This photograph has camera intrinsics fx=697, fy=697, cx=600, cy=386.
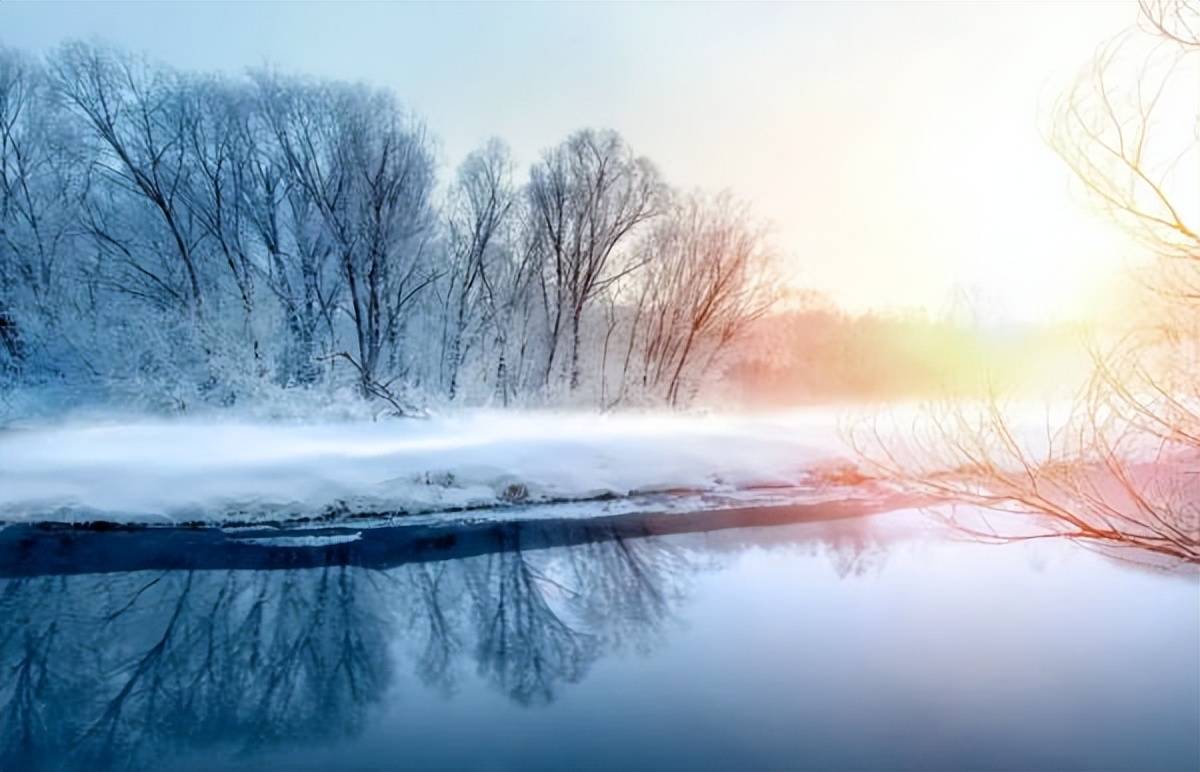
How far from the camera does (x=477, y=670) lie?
4465 millimetres

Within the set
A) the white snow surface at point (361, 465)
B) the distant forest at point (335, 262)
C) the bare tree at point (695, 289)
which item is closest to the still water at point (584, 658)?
the white snow surface at point (361, 465)

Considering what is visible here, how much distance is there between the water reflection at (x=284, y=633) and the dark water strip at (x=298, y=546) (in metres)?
0.04

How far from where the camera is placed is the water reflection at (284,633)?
3697mm

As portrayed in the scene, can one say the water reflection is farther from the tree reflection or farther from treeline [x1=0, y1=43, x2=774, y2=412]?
treeline [x1=0, y1=43, x2=774, y2=412]

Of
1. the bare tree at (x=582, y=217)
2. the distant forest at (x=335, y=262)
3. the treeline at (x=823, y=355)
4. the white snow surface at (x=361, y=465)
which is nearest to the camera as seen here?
the white snow surface at (x=361, y=465)

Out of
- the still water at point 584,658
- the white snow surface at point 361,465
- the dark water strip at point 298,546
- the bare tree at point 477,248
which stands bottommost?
the still water at point 584,658

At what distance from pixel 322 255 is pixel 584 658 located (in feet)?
41.0

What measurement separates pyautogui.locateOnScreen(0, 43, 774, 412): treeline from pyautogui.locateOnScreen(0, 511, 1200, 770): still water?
7.12 metres

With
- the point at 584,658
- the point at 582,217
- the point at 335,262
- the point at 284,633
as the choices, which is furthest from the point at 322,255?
the point at 584,658

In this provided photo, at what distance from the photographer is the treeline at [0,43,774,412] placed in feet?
41.5

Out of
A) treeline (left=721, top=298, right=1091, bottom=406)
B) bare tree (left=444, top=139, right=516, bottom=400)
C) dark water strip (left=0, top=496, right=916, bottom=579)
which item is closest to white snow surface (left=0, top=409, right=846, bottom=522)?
dark water strip (left=0, top=496, right=916, bottom=579)

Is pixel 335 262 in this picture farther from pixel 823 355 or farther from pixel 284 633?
pixel 823 355

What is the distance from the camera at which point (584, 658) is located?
4.68 meters

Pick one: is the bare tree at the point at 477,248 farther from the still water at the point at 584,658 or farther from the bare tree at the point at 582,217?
the still water at the point at 584,658
